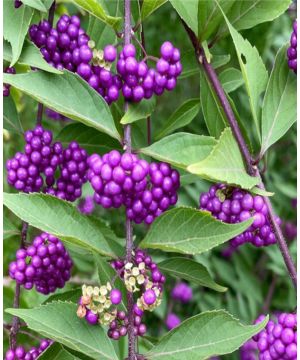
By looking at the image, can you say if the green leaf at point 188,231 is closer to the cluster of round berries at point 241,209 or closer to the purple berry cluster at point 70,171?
the cluster of round berries at point 241,209

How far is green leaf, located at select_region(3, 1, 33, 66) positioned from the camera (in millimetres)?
856

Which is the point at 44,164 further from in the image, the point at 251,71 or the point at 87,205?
the point at 87,205

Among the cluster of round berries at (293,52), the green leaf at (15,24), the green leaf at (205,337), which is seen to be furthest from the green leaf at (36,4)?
the green leaf at (205,337)

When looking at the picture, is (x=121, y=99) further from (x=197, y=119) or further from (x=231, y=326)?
(x=197, y=119)

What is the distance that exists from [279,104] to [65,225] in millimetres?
332

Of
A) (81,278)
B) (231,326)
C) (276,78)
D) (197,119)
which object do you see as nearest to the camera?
(231,326)

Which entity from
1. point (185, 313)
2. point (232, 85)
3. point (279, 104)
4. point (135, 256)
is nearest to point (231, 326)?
point (135, 256)

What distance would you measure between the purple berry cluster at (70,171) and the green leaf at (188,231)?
0.19 m

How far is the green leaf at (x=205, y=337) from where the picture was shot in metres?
0.77

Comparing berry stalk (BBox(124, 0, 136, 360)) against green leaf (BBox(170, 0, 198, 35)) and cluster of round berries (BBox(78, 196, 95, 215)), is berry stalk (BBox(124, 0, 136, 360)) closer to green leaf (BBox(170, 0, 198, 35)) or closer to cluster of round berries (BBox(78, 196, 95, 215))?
green leaf (BBox(170, 0, 198, 35))

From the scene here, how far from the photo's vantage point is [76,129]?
106 cm

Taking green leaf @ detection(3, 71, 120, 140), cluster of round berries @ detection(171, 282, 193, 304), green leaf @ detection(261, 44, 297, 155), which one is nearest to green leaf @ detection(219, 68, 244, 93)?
green leaf @ detection(261, 44, 297, 155)

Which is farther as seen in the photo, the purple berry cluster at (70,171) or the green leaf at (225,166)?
the purple berry cluster at (70,171)

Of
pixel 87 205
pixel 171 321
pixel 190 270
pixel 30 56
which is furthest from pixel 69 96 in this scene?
pixel 171 321
